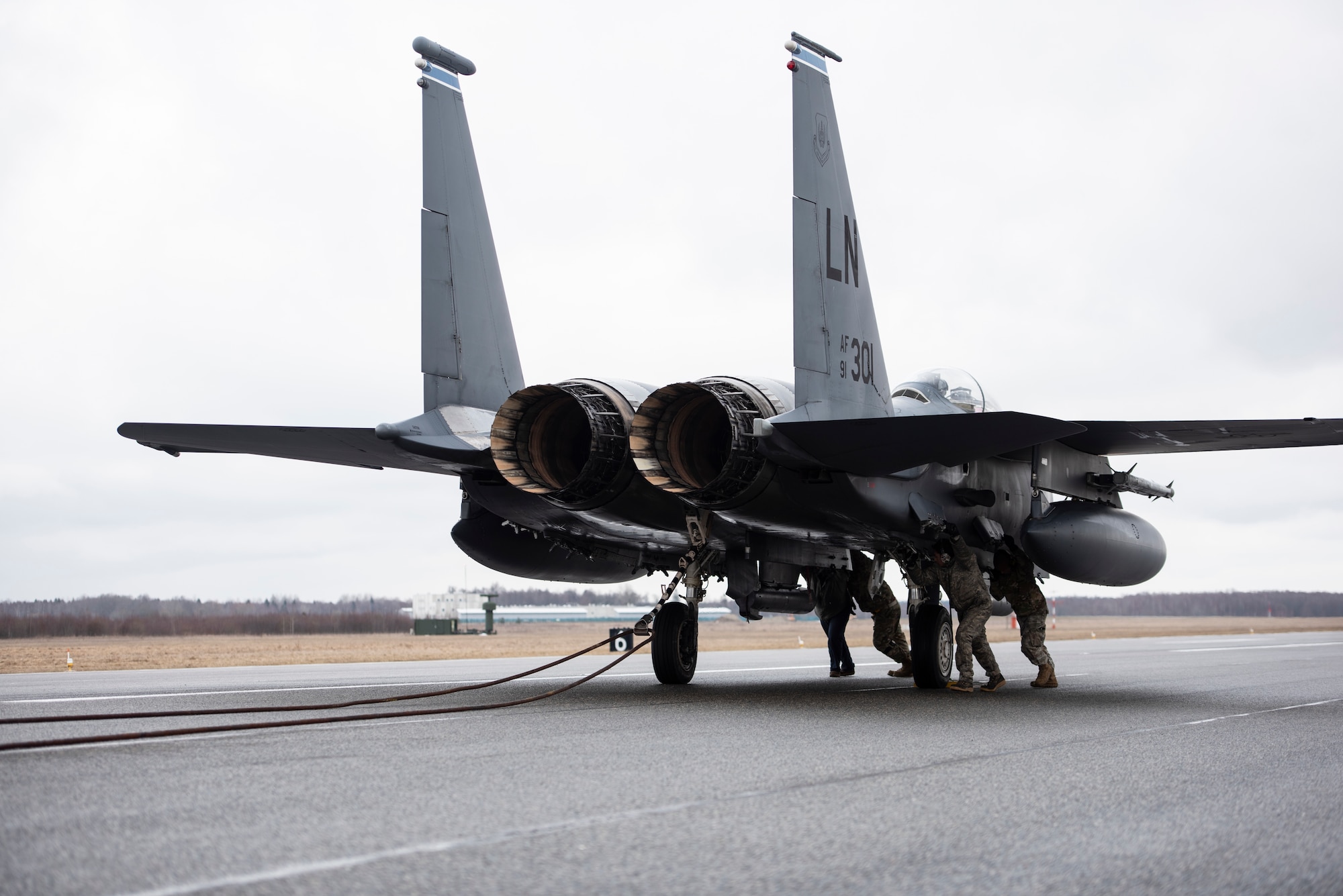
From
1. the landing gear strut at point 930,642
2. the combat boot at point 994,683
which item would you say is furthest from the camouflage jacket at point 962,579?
the combat boot at point 994,683

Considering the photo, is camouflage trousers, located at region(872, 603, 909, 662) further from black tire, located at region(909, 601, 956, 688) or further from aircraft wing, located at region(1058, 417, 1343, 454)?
aircraft wing, located at region(1058, 417, 1343, 454)

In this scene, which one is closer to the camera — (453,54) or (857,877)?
(857,877)

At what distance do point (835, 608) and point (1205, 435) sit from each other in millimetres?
4602

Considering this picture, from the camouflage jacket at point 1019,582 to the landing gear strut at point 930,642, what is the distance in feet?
2.71

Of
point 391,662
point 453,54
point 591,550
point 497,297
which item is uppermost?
point 453,54

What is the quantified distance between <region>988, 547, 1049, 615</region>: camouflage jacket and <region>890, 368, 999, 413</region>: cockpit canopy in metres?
1.63

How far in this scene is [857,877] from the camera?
10.9ft

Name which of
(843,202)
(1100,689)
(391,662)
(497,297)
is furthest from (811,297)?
(391,662)

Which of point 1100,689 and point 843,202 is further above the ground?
point 843,202

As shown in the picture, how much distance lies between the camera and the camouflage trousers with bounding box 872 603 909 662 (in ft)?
43.8

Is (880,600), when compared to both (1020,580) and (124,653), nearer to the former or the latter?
(1020,580)

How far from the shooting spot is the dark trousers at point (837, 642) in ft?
44.8

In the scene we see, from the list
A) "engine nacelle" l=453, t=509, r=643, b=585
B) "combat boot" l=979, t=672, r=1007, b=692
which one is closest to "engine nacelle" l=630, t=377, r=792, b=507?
"engine nacelle" l=453, t=509, r=643, b=585

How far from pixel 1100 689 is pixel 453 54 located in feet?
30.6
